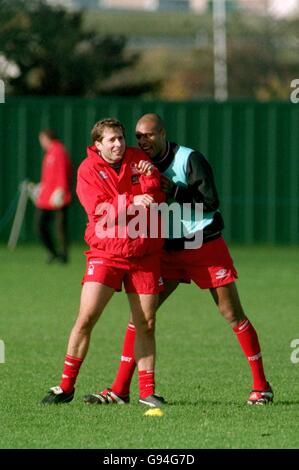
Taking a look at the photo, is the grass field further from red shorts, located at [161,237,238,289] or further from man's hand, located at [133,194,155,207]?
man's hand, located at [133,194,155,207]

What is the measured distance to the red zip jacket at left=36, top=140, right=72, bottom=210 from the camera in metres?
23.3

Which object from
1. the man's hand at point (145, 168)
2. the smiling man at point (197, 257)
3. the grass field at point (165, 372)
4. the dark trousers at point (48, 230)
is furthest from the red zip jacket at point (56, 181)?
the man's hand at point (145, 168)

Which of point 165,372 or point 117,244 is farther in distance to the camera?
point 165,372

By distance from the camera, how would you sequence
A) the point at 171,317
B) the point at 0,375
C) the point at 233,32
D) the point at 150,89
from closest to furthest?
1. the point at 0,375
2. the point at 171,317
3. the point at 150,89
4. the point at 233,32

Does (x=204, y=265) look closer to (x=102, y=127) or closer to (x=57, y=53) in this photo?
(x=102, y=127)

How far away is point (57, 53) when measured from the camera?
37.9 m

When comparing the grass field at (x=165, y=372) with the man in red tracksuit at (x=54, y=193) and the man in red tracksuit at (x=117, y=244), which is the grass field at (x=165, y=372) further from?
the man in red tracksuit at (x=54, y=193)

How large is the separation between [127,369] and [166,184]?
4.53ft

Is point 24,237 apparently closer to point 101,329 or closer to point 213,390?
point 101,329

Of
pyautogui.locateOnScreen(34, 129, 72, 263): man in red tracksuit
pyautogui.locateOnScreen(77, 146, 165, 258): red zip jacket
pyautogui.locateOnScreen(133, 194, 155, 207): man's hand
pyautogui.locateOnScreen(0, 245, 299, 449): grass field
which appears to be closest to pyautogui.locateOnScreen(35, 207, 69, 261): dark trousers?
A: pyautogui.locateOnScreen(34, 129, 72, 263): man in red tracksuit

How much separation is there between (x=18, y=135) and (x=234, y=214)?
15.5 ft

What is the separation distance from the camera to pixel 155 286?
952 centimetres

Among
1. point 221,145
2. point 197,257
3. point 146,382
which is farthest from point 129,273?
point 221,145

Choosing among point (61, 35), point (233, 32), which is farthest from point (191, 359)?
point (233, 32)
